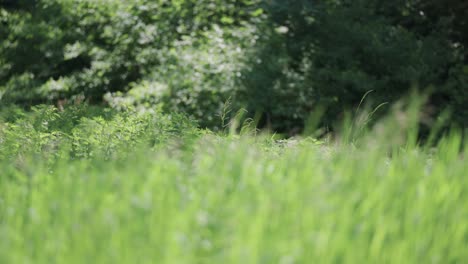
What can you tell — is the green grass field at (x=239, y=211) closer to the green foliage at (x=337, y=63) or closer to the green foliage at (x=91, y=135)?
the green foliage at (x=91, y=135)

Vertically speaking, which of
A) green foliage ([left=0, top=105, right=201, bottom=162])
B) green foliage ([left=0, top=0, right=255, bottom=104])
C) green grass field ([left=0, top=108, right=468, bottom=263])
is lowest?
green foliage ([left=0, top=0, right=255, bottom=104])

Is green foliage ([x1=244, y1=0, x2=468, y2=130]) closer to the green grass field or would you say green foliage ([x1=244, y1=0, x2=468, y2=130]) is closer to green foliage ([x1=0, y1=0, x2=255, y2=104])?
green foliage ([x1=0, y1=0, x2=255, y2=104])

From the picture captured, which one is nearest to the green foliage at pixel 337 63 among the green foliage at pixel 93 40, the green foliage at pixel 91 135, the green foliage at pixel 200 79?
the green foliage at pixel 200 79

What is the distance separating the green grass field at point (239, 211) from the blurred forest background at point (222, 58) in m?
5.49

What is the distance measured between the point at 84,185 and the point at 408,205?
1.35m

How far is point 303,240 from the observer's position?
7.99 feet

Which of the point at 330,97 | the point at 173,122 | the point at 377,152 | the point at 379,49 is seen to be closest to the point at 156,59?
the point at 330,97

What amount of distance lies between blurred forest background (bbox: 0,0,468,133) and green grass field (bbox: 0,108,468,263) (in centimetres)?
549

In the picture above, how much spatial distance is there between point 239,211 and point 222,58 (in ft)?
21.5

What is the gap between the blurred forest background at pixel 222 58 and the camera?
9.02 metres

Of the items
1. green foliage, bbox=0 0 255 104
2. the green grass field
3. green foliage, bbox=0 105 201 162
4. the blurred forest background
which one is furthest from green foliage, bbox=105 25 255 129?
the green grass field

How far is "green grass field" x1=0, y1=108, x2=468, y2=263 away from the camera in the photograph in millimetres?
2385

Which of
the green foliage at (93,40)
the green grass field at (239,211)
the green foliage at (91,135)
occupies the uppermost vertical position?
the green grass field at (239,211)

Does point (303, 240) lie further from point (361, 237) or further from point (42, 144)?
point (42, 144)
